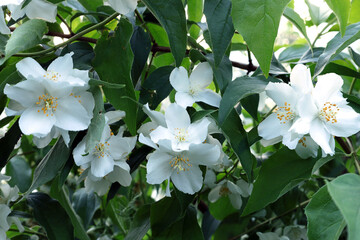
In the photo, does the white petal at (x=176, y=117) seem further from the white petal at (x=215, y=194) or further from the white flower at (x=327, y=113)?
the white petal at (x=215, y=194)

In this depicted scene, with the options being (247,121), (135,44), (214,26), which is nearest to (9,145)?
(135,44)

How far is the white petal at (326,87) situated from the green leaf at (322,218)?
0.13m

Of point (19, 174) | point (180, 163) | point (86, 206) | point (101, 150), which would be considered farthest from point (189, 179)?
point (19, 174)

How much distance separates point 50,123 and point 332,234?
0.36 metres

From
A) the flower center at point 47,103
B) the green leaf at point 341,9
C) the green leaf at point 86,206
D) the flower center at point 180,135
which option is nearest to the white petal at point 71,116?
the flower center at point 47,103

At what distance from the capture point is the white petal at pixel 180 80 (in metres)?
0.68

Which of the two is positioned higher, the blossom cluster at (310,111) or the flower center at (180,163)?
the blossom cluster at (310,111)

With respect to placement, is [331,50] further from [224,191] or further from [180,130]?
[224,191]

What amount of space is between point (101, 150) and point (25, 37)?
0.19 meters

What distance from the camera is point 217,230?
40.6 inches

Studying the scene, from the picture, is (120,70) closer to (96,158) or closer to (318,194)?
(96,158)

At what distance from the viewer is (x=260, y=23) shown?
555 millimetres

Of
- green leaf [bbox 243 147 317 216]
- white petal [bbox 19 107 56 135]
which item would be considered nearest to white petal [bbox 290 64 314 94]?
green leaf [bbox 243 147 317 216]

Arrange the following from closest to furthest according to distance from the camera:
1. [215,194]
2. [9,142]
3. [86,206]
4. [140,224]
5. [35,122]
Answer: [35,122] < [9,142] < [140,224] < [215,194] < [86,206]
